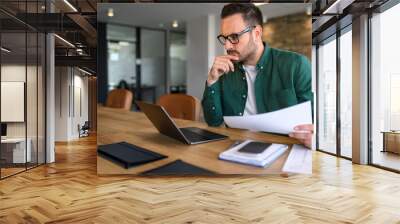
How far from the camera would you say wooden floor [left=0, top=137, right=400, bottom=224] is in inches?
113

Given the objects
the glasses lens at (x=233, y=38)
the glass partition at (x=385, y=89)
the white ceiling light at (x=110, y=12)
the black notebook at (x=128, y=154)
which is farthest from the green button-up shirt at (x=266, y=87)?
the glass partition at (x=385, y=89)

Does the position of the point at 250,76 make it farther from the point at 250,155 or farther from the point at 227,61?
the point at 250,155

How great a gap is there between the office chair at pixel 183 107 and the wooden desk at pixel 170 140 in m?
0.07

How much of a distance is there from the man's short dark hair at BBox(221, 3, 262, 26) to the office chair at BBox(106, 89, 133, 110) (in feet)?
4.42

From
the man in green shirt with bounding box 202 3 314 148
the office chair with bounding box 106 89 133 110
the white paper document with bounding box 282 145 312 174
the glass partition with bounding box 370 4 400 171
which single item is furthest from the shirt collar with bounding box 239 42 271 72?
the glass partition with bounding box 370 4 400 171

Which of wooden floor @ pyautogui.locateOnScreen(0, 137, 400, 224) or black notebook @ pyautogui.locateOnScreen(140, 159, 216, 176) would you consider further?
black notebook @ pyautogui.locateOnScreen(140, 159, 216, 176)

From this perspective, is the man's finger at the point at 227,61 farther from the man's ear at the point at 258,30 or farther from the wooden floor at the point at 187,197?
the wooden floor at the point at 187,197

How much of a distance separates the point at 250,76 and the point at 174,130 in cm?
96

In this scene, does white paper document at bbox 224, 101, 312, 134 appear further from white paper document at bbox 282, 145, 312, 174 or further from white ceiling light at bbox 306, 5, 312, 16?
white ceiling light at bbox 306, 5, 312, 16

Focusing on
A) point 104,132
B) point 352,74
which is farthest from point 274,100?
point 352,74

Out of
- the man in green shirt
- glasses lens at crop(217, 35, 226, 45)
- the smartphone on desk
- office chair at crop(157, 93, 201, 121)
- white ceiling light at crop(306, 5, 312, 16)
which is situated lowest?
the smartphone on desk

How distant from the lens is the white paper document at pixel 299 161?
13.0 feet

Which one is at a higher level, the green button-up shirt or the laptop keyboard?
the green button-up shirt

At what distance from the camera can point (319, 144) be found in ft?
16.1
